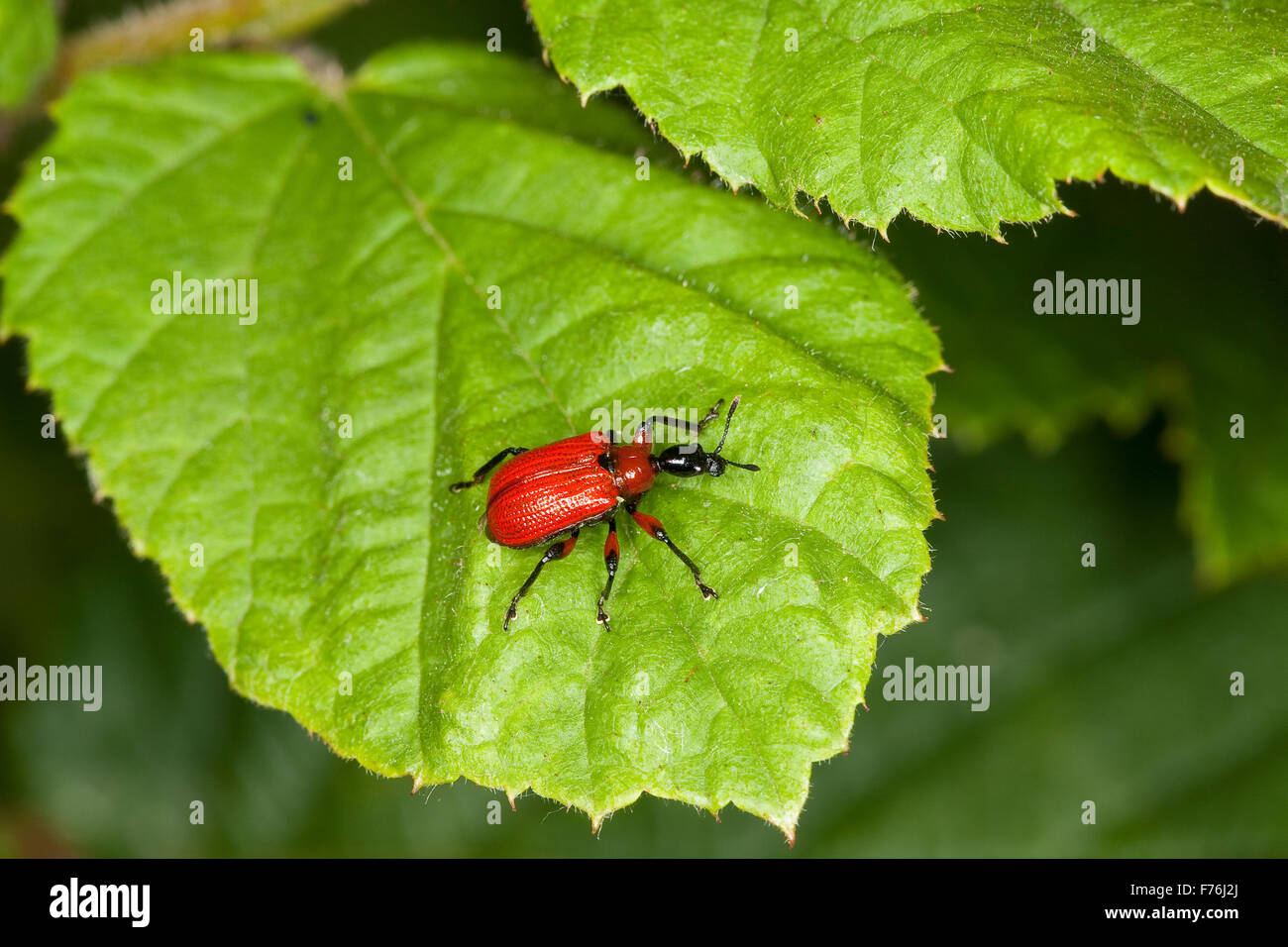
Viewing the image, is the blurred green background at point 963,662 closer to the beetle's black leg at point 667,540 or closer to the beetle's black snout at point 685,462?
the beetle's black snout at point 685,462

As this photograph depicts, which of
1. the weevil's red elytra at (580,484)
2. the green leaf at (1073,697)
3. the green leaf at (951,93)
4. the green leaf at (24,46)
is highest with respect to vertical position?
the green leaf at (24,46)

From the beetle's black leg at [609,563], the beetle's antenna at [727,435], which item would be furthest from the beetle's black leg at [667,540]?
the beetle's antenna at [727,435]

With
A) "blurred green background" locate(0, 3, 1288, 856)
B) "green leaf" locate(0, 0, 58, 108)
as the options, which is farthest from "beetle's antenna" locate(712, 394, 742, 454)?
"green leaf" locate(0, 0, 58, 108)

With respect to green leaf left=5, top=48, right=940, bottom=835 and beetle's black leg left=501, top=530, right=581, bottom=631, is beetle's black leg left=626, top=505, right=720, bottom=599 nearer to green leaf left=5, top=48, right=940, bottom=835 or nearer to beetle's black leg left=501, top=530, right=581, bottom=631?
green leaf left=5, top=48, right=940, bottom=835

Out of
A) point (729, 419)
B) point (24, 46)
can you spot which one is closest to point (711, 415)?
point (729, 419)

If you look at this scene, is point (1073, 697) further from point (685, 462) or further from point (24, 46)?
point (24, 46)

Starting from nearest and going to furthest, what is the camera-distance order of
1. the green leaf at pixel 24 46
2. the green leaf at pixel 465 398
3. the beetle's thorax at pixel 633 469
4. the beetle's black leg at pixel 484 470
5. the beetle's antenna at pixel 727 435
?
the green leaf at pixel 465 398 < the beetle's antenna at pixel 727 435 < the beetle's black leg at pixel 484 470 < the beetle's thorax at pixel 633 469 < the green leaf at pixel 24 46
